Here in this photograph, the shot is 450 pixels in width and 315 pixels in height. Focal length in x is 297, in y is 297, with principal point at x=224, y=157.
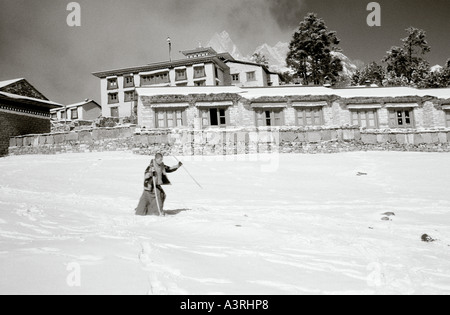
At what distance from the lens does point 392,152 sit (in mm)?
21812

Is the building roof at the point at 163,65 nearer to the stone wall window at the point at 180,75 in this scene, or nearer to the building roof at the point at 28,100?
the stone wall window at the point at 180,75

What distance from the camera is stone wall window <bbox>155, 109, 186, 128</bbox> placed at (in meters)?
24.5

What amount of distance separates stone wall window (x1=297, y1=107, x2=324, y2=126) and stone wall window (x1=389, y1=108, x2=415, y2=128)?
6.62m

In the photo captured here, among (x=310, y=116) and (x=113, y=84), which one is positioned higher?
(x=113, y=84)

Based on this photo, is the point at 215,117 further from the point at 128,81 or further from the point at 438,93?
the point at 128,81

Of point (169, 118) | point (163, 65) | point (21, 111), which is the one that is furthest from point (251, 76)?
point (21, 111)

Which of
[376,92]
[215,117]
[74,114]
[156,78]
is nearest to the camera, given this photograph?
[215,117]

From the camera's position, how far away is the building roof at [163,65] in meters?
45.6

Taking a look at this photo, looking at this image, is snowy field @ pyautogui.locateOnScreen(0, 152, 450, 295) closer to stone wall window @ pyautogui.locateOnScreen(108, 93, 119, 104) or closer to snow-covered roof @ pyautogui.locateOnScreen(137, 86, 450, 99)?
snow-covered roof @ pyautogui.locateOnScreen(137, 86, 450, 99)

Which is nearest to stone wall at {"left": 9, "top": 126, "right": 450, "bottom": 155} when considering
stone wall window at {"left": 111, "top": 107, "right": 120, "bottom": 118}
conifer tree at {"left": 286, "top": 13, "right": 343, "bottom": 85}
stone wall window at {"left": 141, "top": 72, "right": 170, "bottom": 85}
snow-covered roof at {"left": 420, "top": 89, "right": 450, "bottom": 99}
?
snow-covered roof at {"left": 420, "top": 89, "right": 450, "bottom": 99}

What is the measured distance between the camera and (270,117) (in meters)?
26.2

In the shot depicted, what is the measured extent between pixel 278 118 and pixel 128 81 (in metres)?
32.2
